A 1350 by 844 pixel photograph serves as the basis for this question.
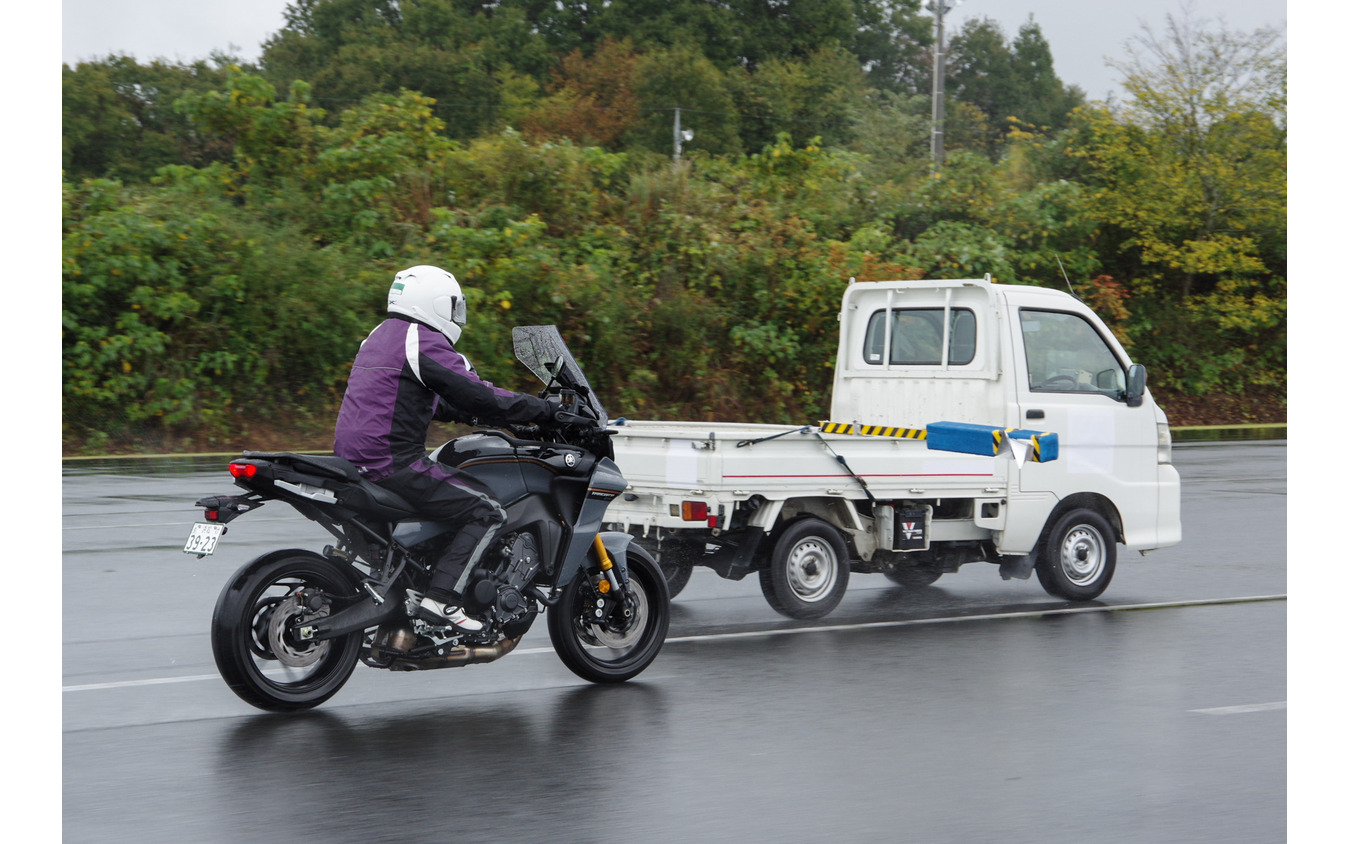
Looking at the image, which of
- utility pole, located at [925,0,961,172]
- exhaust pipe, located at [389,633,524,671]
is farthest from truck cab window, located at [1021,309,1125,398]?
utility pole, located at [925,0,961,172]

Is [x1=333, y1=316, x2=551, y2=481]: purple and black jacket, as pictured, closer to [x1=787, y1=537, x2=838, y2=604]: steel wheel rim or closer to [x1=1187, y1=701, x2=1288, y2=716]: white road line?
[x1=787, y1=537, x2=838, y2=604]: steel wheel rim

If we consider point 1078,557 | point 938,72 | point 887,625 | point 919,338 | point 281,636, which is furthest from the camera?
point 938,72

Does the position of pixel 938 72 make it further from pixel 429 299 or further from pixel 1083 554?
pixel 429 299

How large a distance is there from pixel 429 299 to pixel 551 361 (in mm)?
741

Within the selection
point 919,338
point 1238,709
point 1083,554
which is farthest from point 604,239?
point 1238,709

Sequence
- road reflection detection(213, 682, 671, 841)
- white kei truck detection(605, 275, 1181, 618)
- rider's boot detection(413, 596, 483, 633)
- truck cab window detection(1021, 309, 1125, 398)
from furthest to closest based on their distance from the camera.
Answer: truck cab window detection(1021, 309, 1125, 398) → white kei truck detection(605, 275, 1181, 618) → rider's boot detection(413, 596, 483, 633) → road reflection detection(213, 682, 671, 841)

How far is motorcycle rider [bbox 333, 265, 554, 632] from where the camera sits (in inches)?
261

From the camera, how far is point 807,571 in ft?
30.7

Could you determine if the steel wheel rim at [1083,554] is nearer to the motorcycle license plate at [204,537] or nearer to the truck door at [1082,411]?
the truck door at [1082,411]

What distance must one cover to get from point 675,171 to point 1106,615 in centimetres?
1666

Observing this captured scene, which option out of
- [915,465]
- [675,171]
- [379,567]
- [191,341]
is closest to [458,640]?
[379,567]

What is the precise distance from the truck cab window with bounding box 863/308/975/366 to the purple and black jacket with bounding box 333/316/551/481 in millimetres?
4404

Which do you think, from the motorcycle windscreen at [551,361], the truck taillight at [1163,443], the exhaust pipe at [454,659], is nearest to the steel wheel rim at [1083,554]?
the truck taillight at [1163,443]

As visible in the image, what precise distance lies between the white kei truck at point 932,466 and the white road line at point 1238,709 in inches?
112
